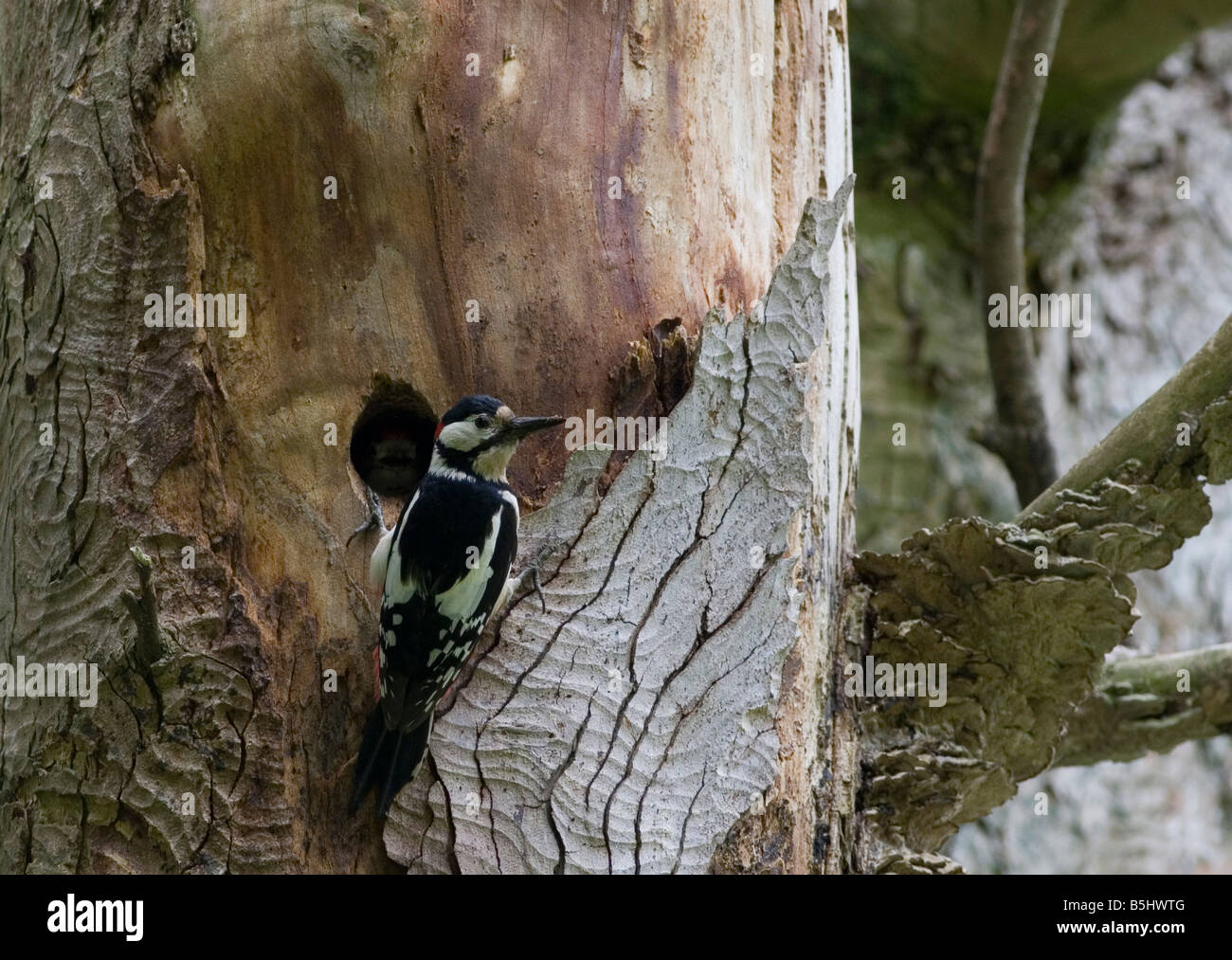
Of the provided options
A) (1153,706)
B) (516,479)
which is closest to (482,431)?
(516,479)

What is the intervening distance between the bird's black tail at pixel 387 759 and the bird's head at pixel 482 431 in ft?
1.87

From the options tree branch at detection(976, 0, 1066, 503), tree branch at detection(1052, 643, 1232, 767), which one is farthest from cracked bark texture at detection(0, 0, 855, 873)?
tree branch at detection(976, 0, 1066, 503)

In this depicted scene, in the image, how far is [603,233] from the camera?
8.41ft

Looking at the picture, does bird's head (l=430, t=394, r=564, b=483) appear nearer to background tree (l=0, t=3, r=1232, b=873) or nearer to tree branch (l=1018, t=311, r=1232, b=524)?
background tree (l=0, t=3, r=1232, b=873)

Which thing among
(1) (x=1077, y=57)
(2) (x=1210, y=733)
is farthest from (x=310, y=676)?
(1) (x=1077, y=57)

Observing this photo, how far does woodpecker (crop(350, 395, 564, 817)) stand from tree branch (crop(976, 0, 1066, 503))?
1600mm

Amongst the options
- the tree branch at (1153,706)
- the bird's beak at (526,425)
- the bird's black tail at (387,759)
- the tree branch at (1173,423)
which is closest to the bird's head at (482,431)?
the bird's beak at (526,425)

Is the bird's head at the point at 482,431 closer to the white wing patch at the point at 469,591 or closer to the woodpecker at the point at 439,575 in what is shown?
the woodpecker at the point at 439,575

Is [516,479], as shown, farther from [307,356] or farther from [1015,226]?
[1015,226]

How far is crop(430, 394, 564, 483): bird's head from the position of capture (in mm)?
2514

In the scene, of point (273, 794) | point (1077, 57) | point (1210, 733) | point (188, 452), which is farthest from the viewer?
point (1077, 57)

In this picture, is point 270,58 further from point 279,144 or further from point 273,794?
point 273,794

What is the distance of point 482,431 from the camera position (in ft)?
8.64
